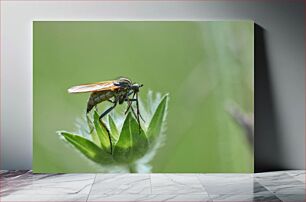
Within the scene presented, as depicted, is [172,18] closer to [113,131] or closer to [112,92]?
[112,92]

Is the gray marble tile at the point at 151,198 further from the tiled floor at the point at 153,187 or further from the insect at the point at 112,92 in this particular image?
the insect at the point at 112,92

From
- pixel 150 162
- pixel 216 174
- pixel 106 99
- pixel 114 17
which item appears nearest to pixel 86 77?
pixel 106 99

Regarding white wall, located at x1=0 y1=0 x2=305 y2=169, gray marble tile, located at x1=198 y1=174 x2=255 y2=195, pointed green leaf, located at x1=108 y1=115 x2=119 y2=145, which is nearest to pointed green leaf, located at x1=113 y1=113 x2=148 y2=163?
pointed green leaf, located at x1=108 y1=115 x2=119 y2=145

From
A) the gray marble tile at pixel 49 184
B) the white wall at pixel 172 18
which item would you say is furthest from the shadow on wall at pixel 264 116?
the gray marble tile at pixel 49 184

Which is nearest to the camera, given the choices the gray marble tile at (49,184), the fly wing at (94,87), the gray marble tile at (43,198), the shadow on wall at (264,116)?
the gray marble tile at (43,198)

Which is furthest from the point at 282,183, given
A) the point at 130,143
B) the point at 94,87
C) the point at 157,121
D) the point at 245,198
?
the point at 94,87
